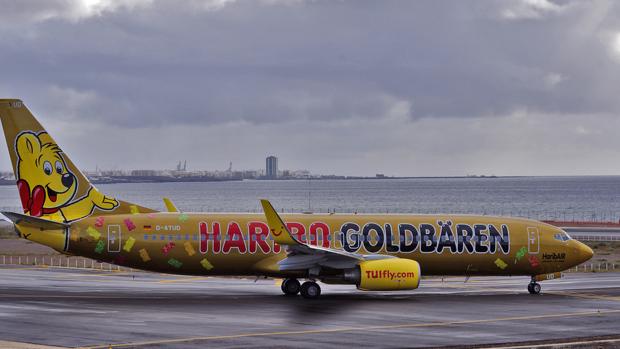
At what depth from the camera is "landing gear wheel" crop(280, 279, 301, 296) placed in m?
41.3

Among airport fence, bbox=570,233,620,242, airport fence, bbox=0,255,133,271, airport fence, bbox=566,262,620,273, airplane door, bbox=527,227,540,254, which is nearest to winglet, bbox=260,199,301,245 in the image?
airplane door, bbox=527,227,540,254

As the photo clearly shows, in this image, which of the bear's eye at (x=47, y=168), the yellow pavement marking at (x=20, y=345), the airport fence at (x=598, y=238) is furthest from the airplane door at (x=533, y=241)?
the airport fence at (x=598, y=238)

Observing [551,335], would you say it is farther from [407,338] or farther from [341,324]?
[341,324]

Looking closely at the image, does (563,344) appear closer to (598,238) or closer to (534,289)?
(534,289)

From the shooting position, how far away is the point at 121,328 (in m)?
29.6

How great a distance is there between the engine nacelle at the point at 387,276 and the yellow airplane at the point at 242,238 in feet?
0.13

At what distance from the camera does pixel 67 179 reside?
41031 mm

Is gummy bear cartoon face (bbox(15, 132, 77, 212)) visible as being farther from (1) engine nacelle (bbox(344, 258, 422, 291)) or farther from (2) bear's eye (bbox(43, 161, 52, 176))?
(1) engine nacelle (bbox(344, 258, 422, 291))

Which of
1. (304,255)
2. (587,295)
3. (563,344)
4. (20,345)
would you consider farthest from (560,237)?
(20,345)

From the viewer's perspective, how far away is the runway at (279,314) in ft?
92.0

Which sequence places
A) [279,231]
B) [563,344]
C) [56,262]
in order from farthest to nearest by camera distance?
[56,262], [279,231], [563,344]

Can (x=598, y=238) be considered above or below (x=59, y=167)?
below

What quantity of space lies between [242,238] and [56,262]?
25472mm

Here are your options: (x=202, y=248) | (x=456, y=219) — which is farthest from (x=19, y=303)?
(x=456, y=219)
